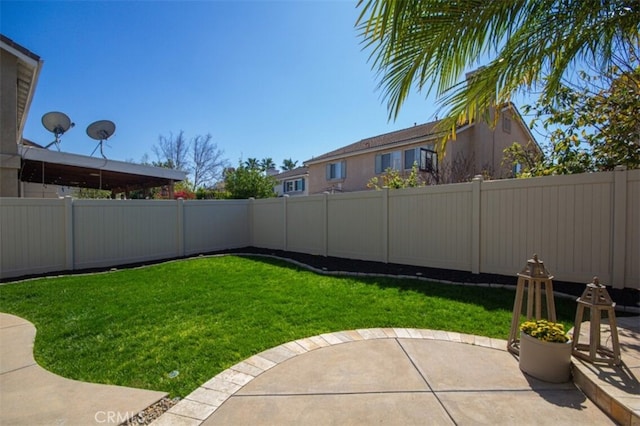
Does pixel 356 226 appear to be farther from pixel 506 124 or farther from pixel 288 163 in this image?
pixel 288 163

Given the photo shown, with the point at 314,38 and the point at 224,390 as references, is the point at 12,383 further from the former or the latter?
the point at 314,38

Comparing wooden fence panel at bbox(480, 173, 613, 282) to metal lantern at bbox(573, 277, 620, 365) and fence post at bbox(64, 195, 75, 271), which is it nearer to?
metal lantern at bbox(573, 277, 620, 365)

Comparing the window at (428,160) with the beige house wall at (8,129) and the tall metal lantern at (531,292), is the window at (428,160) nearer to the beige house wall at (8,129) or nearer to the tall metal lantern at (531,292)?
the tall metal lantern at (531,292)

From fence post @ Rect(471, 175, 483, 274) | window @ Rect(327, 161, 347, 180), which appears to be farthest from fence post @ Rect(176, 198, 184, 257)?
window @ Rect(327, 161, 347, 180)

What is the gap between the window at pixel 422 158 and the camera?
47.6 feet

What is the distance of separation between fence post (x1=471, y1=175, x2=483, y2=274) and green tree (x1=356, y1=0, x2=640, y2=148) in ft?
9.75

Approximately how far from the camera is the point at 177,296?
226 inches

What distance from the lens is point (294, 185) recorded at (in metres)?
31.4

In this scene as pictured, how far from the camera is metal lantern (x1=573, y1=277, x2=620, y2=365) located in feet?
9.36

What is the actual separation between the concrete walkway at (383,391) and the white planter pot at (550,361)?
0.09 m

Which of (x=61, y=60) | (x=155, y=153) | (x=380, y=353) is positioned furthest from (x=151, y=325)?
(x=155, y=153)

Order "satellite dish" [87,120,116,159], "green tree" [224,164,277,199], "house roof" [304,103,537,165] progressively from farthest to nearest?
1. "green tree" [224,164,277,199]
2. "house roof" [304,103,537,165]
3. "satellite dish" [87,120,116,159]

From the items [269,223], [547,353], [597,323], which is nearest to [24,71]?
[269,223]

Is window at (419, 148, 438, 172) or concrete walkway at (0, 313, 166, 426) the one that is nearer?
concrete walkway at (0, 313, 166, 426)
